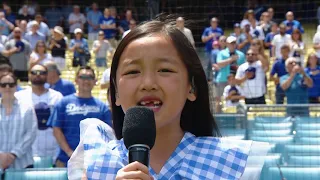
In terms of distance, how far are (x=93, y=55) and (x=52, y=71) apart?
1997 mm

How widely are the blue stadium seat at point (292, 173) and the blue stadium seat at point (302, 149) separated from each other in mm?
1128

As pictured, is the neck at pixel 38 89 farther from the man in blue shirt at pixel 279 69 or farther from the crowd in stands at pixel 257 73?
the man in blue shirt at pixel 279 69

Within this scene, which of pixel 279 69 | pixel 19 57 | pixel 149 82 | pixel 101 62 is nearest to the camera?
pixel 149 82

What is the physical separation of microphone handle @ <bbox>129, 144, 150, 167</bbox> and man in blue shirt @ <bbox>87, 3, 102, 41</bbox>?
28.9 feet

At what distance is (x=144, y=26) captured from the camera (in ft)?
5.54

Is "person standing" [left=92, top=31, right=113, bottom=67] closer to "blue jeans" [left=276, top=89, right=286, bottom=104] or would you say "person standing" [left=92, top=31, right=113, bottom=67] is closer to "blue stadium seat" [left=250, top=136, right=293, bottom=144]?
"blue jeans" [left=276, top=89, right=286, bottom=104]

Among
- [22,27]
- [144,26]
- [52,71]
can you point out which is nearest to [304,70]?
[52,71]

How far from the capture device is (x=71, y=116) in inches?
224

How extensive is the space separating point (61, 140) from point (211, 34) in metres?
4.66

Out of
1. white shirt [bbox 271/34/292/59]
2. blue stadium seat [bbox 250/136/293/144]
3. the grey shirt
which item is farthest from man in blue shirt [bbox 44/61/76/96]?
white shirt [bbox 271/34/292/59]

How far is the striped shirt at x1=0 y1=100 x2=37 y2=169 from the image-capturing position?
5.39m


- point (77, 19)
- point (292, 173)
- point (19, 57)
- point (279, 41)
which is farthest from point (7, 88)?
point (77, 19)

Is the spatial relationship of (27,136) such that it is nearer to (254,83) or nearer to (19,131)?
(19,131)

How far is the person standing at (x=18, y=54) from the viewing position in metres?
8.97
